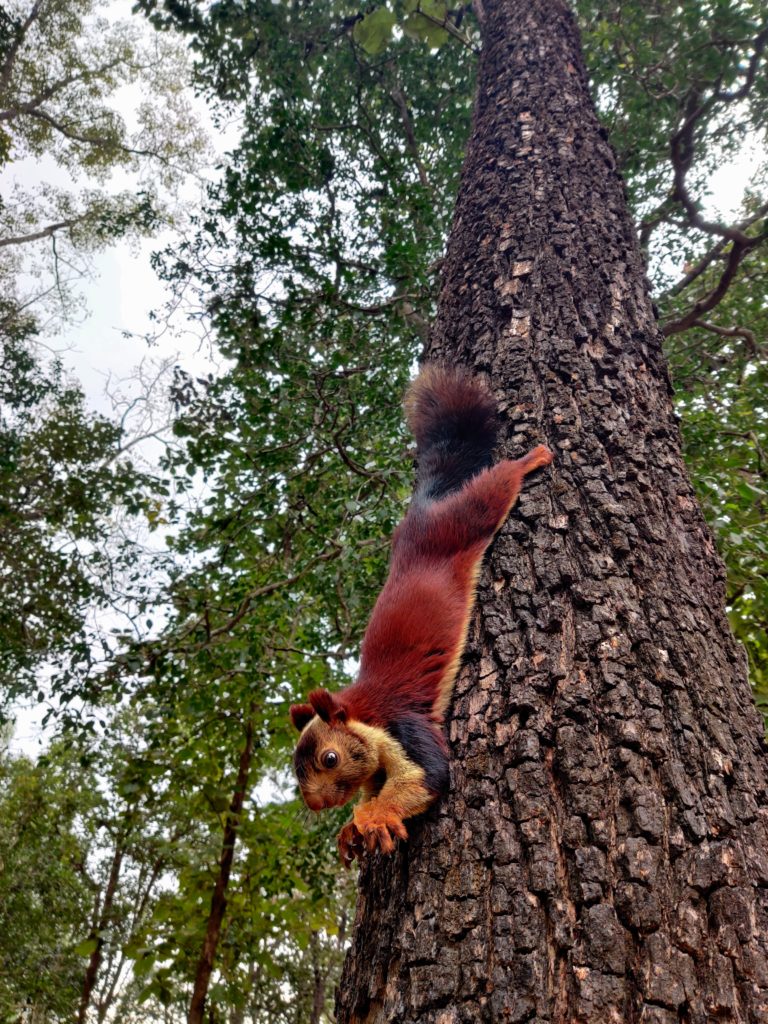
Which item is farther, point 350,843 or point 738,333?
point 738,333

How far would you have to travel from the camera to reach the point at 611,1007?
844mm

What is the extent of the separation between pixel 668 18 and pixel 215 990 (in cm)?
774

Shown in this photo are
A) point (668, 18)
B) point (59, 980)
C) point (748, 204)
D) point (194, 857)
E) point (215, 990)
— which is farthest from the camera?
point (59, 980)

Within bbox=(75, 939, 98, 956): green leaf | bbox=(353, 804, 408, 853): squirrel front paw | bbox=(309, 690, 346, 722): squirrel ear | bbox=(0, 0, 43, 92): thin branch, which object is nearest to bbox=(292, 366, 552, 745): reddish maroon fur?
bbox=(309, 690, 346, 722): squirrel ear

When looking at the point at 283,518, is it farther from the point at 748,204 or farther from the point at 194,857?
the point at 748,204

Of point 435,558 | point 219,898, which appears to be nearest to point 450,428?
point 435,558

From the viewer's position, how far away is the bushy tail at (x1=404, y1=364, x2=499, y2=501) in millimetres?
1809

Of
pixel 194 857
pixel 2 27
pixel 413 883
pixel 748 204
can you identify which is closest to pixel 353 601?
pixel 413 883

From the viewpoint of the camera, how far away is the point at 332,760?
4.55ft

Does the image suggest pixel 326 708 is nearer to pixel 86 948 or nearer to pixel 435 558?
pixel 435 558

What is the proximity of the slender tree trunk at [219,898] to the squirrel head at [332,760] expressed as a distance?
3342 mm

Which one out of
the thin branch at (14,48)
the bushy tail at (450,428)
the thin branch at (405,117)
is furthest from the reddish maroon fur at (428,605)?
the thin branch at (14,48)

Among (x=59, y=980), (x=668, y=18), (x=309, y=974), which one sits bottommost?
(x=59, y=980)

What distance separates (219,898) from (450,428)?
12.2 ft
